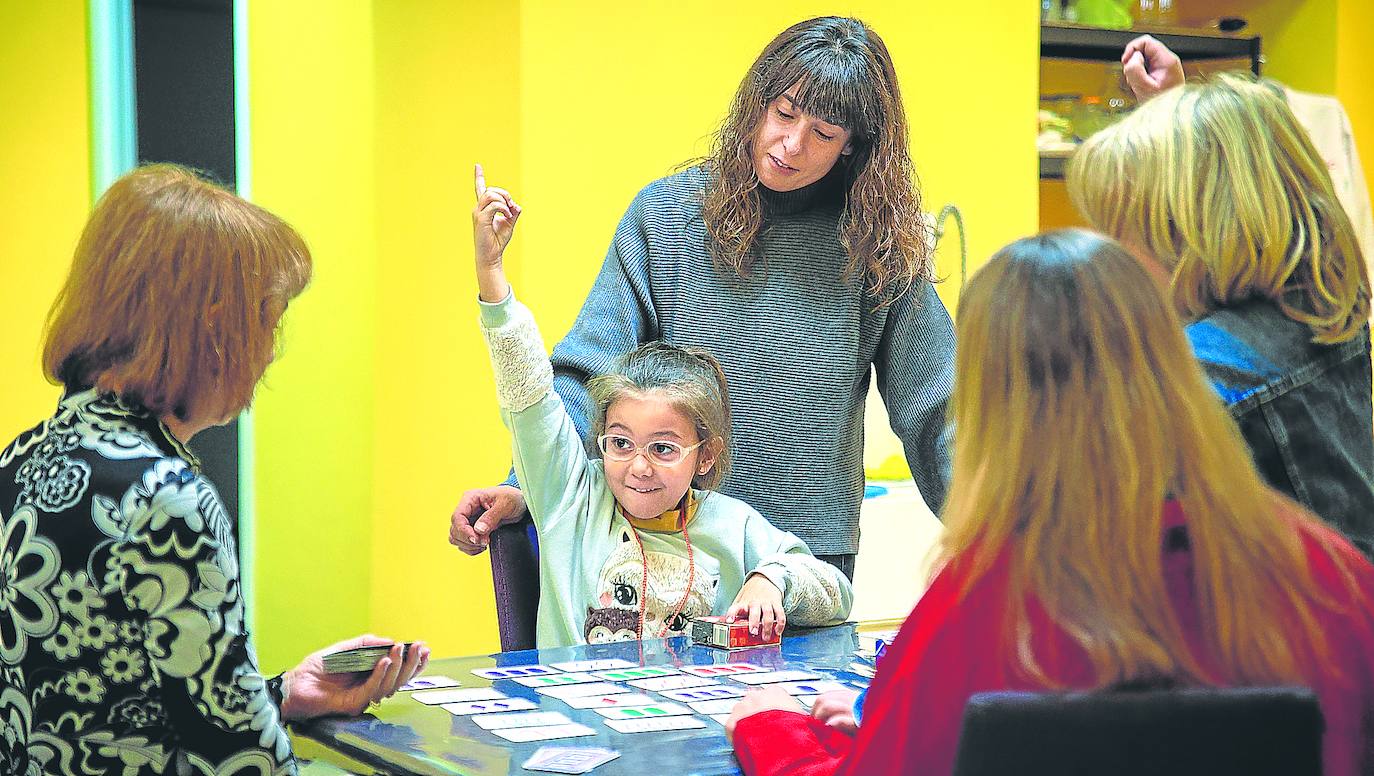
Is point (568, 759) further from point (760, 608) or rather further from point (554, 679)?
point (760, 608)

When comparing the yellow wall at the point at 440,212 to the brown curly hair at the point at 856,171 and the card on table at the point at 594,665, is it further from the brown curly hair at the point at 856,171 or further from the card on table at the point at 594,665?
the card on table at the point at 594,665

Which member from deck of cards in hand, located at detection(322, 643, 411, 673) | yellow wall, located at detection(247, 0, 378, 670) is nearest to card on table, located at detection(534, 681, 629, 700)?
deck of cards in hand, located at detection(322, 643, 411, 673)

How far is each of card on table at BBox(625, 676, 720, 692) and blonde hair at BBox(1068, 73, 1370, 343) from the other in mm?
762

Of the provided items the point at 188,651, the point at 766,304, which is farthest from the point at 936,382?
the point at 188,651

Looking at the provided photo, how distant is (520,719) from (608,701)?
0.14 meters

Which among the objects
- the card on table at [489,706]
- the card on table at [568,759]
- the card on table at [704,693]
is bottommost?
the card on table at [704,693]

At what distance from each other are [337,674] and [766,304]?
1.23 meters

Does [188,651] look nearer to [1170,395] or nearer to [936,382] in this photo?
[1170,395]

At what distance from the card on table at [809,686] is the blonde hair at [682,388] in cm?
64

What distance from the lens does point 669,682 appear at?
190cm

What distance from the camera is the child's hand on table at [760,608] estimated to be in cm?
222

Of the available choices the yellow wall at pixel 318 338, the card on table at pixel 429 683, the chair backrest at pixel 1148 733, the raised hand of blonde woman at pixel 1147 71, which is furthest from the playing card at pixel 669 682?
the yellow wall at pixel 318 338

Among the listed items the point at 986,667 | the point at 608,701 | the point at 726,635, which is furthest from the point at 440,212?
the point at 986,667

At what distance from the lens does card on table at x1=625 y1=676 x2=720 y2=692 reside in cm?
187
